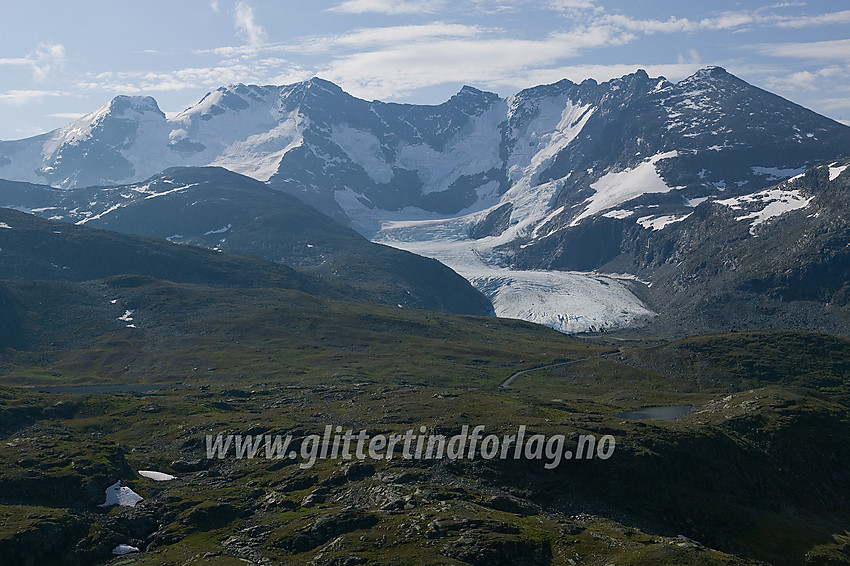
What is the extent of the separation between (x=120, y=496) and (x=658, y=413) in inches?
4639

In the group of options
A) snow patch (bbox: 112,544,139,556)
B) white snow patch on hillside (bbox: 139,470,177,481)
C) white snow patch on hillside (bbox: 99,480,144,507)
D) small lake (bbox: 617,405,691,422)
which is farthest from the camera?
small lake (bbox: 617,405,691,422)

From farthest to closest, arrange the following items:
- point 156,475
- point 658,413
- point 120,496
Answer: point 658,413, point 156,475, point 120,496

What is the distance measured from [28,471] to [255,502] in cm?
3162

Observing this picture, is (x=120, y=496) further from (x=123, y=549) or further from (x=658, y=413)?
(x=658, y=413)

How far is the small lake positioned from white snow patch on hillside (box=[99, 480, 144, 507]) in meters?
100

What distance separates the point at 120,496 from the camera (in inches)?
4193

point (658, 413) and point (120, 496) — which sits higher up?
point (120, 496)

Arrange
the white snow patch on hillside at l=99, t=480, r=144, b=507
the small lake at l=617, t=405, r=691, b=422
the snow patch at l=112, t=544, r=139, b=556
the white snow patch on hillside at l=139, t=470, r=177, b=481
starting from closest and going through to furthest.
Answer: the snow patch at l=112, t=544, r=139, b=556 < the white snow patch on hillside at l=99, t=480, r=144, b=507 < the white snow patch on hillside at l=139, t=470, r=177, b=481 < the small lake at l=617, t=405, r=691, b=422

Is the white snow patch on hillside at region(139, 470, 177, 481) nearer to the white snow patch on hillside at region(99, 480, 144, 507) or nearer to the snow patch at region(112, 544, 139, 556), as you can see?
the white snow patch on hillside at region(99, 480, 144, 507)

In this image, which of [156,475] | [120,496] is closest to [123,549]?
[120,496]

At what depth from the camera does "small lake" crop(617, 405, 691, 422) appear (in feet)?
552

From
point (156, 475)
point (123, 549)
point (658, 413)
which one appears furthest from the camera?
point (658, 413)

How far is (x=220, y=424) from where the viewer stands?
473 ft

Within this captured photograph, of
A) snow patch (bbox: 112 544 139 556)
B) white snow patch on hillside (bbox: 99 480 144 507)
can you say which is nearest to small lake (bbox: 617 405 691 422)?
white snow patch on hillside (bbox: 99 480 144 507)
